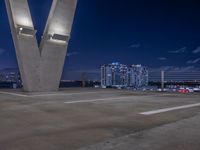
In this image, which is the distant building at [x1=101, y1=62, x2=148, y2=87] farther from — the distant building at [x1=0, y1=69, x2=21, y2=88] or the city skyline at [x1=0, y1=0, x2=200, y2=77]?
the city skyline at [x1=0, y1=0, x2=200, y2=77]

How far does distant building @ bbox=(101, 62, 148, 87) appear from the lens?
42.7ft

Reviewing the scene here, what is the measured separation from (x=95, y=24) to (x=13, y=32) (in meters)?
30.8

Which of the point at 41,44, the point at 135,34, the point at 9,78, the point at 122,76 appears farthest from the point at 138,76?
the point at 135,34

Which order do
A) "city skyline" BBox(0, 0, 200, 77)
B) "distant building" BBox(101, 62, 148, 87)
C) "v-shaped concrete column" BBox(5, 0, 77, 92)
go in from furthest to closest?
"city skyline" BBox(0, 0, 200, 77), "distant building" BBox(101, 62, 148, 87), "v-shaped concrete column" BBox(5, 0, 77, 92)

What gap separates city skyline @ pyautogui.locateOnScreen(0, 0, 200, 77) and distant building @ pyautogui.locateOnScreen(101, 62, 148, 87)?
14.4m

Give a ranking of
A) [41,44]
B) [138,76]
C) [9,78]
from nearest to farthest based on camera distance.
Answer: [41,44], [138,76], [9,78]

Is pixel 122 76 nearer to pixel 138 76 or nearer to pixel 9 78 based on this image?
pixel 138 76

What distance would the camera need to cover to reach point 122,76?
1509 cm

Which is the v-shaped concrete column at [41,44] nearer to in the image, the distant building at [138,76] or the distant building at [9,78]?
the distant building at [138,76]

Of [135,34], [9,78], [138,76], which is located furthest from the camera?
[135,34]

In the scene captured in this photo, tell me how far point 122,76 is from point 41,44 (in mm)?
6498

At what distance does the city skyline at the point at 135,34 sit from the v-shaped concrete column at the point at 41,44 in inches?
746

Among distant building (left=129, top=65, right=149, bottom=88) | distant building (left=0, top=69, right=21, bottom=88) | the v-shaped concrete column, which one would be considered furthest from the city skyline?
the v-shaped concrete column

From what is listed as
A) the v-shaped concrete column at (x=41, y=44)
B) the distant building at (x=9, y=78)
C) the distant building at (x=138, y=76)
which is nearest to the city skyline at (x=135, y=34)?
the distant building at (x=9, y=78)
